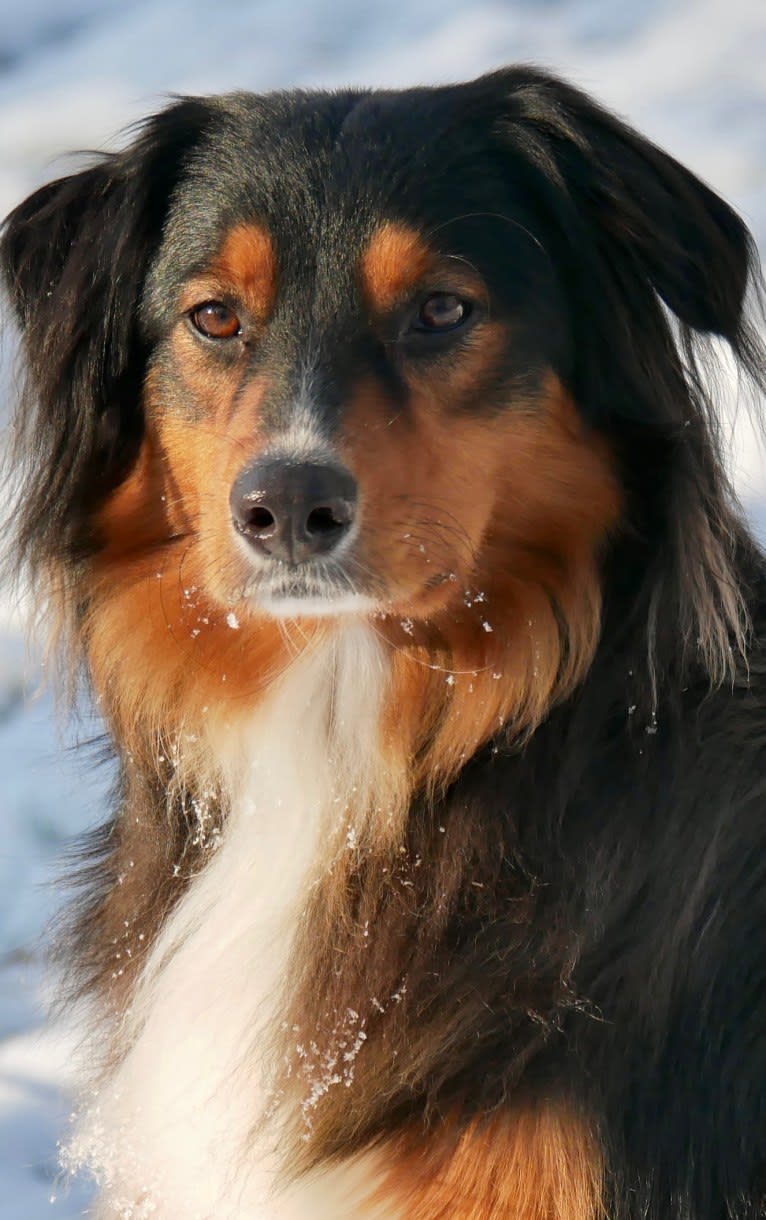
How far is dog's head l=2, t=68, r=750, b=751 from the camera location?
2600 millimetres

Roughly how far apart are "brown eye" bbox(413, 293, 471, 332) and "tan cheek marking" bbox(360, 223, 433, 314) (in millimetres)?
46

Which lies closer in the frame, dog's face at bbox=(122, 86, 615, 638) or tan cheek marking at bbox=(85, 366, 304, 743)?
dog's face at bbox=(122, 86, 615, 638)

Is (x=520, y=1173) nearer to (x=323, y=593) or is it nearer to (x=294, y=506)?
(x=323, y=593)

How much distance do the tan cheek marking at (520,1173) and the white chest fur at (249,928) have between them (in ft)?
1.03

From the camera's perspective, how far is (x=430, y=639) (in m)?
2.74

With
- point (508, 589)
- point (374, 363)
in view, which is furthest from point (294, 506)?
point (508, 589)

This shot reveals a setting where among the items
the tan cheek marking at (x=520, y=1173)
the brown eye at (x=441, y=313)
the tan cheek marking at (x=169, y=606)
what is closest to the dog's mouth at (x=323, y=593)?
the tan cheek marking at (x=169, y=606)

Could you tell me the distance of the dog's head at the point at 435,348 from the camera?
260 centimetres

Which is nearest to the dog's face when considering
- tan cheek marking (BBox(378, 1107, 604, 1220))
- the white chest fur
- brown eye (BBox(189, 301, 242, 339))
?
brown eye (BBox(189, 301, 242, 339))

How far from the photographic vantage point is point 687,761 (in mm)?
2646

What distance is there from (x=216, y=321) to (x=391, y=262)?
0.33 metres

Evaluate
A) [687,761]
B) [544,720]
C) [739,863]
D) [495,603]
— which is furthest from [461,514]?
[739,863]

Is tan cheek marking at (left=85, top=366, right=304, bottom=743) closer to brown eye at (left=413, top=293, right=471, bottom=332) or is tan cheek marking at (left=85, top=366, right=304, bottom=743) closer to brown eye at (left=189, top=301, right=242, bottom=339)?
brown eye at (left=189, top=301, right=242, bottom=339)

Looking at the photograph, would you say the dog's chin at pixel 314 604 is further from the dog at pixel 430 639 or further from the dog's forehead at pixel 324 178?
the dog's forehead at pixel 324 178
